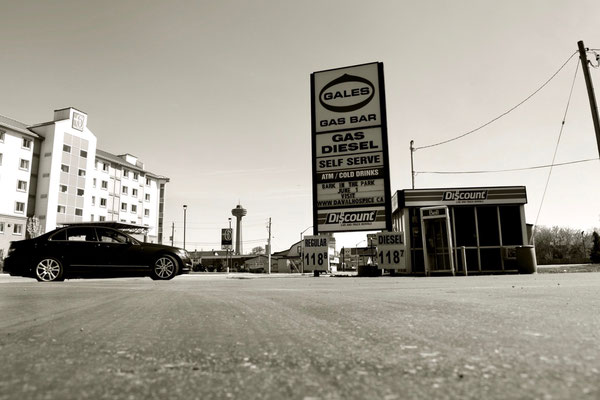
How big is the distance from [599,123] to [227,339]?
21.4 m

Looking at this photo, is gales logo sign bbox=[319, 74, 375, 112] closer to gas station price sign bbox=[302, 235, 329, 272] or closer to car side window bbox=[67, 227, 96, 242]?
gas station price sign bbox=[302, 235, 329, 272]

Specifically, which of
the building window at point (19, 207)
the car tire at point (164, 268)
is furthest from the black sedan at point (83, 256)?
the building window at point (19, 207)

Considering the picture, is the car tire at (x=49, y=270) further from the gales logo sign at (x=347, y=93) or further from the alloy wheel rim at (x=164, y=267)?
the gales logo sign at (x=347, y=93)

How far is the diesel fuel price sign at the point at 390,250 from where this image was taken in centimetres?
1850

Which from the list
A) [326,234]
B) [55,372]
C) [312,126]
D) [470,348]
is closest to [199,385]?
[55,372]

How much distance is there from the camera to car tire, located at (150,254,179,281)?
37.8ft

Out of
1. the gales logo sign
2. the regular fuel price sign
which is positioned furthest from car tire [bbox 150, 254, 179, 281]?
the gales logo sign

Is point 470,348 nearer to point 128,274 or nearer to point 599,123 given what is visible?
point 128,274

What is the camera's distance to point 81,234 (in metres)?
11.1

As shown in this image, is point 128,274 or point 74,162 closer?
point 128,274

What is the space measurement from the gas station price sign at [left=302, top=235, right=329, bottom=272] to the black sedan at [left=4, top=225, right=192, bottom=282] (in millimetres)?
A: 8737

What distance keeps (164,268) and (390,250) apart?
416 inches

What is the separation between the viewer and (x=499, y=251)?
922 inches

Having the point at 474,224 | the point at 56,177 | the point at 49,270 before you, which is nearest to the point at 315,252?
the point at 474,224
